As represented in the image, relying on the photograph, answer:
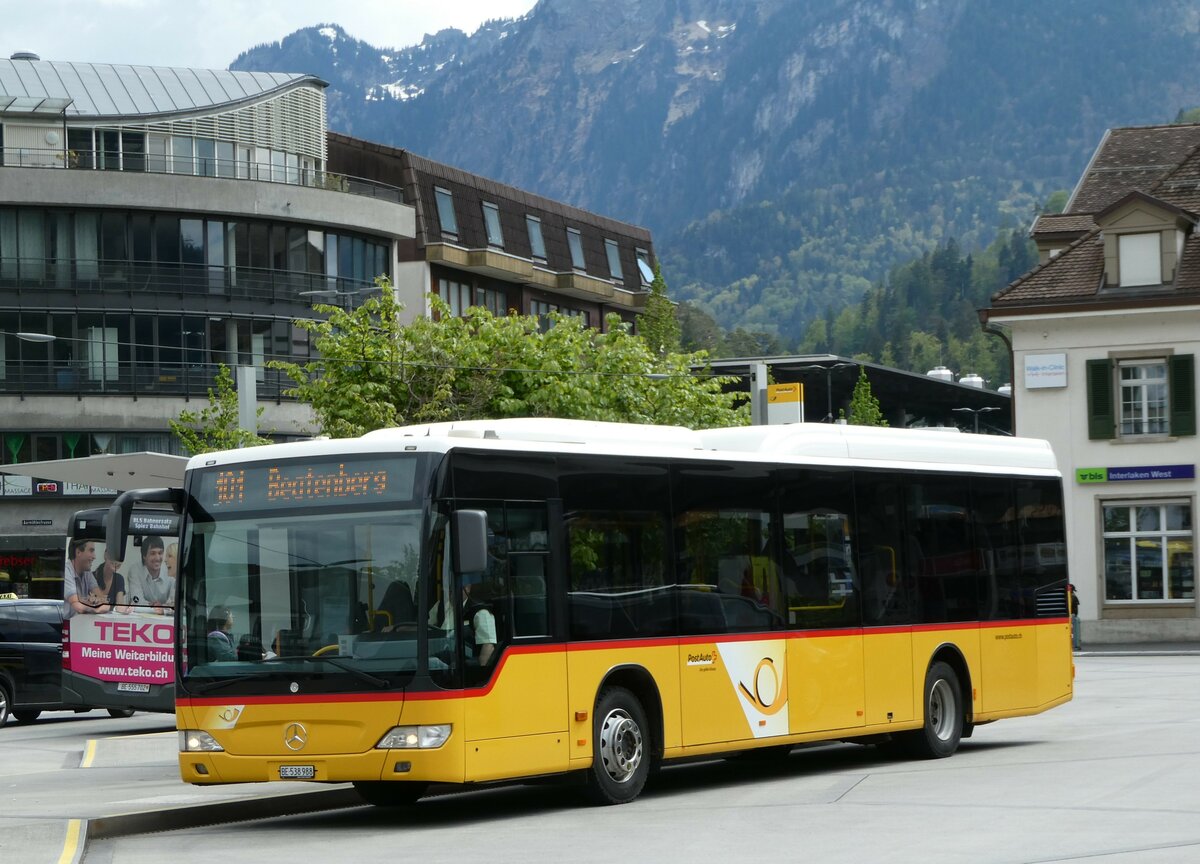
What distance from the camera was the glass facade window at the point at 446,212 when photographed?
6856 cm

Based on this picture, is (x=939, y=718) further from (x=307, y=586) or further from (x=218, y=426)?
(x=218, y=426)

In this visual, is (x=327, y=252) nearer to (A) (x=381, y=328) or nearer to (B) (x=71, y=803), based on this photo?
(A) (x=381, y=328)

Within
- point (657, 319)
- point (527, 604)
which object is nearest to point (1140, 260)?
point (527, 604)

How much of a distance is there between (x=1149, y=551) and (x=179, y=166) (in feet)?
104

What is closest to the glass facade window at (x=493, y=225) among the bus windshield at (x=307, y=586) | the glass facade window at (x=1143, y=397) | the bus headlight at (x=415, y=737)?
the glass facade window at (x=1143, y=397)

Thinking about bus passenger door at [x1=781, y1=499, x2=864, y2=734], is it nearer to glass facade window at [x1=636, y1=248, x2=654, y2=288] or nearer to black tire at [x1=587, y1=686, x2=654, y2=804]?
black tire at [x1=587, y1=686, x2=654, y2=804]

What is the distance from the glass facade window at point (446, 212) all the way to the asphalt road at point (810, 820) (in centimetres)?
5090

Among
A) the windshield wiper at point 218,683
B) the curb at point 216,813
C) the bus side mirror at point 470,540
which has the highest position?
the bus side mirror at point 470,540

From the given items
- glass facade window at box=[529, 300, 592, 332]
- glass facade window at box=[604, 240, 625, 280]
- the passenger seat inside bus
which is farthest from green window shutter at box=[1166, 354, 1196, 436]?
glass facade window at box=[604, 240, 625, 280]

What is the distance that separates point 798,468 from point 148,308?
44.3m

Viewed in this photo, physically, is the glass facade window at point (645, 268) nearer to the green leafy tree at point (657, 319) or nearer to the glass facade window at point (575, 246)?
the green leafy tree at point (657, 319)

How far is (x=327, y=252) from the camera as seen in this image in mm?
61531

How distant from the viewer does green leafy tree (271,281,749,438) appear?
40.2 meters

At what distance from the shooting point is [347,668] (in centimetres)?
1290
